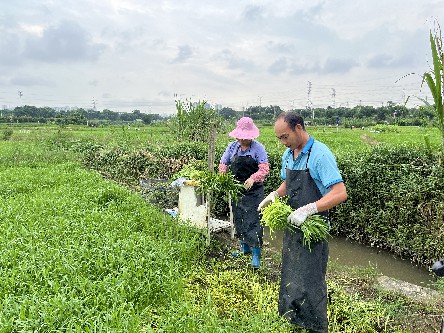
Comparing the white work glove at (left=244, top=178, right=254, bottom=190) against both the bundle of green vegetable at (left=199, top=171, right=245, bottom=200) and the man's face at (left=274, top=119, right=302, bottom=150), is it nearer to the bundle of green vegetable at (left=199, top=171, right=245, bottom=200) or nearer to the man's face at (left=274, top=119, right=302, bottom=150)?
the bundle of green vegetable at (left=199, top=171, right=245, bottom=200)

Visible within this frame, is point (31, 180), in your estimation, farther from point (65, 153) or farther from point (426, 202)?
point (426, 202)

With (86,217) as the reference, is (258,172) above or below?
above

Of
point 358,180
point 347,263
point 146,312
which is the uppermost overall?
point 358,180

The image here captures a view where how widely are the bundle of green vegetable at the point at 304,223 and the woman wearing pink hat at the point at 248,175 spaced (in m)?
1.62

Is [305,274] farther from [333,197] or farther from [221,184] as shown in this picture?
[221,184]

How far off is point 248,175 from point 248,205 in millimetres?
451

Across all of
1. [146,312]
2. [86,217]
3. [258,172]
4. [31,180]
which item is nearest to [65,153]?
[31,180]

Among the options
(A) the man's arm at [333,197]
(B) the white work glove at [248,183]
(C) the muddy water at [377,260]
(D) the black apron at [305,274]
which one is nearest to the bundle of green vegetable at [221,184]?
(B) the white work glove at [248,183]

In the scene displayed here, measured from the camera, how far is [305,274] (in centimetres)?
344

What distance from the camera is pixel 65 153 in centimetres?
1445

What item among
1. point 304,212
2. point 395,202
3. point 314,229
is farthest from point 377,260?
point 304,212

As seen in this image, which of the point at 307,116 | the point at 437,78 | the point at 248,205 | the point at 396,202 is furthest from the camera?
the point at 307,116

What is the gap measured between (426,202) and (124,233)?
16.1 ft

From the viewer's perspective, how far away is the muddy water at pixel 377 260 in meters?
6.16
